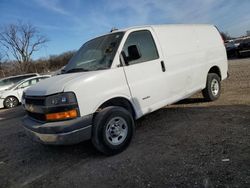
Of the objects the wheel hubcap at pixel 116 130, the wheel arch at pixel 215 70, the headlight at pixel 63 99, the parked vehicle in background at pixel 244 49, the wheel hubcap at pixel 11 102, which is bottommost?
the parked vehicle in background at pixel 244 49

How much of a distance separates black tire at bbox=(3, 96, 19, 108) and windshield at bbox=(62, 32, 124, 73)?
932 cm

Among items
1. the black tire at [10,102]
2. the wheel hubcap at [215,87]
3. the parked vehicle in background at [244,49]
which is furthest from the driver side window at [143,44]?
the parked vehicle in background at [244,49]

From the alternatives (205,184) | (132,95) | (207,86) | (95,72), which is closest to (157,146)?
(132,95)

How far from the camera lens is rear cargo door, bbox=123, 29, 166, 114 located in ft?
15.1

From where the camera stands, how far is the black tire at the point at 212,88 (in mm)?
6629

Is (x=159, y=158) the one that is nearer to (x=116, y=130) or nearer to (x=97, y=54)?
(x=116, y=130)

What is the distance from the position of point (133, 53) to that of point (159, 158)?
1955 mm

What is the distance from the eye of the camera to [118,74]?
4.36m

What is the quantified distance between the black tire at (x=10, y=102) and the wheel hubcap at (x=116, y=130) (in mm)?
10720

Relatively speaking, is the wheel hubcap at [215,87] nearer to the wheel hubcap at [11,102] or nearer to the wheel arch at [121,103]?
the wheel arch at [121,103]

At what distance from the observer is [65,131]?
3732 millimetres

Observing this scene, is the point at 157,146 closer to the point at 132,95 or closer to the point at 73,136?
the point at 132,95

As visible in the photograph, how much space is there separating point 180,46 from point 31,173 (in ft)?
13.1

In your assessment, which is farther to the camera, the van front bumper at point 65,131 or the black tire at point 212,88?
Result: the black tire at point 212,88
